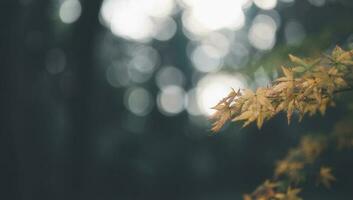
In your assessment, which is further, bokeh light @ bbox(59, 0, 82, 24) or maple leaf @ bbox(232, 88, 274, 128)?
bokeh light @ bbox(59, 0, 82, 24)

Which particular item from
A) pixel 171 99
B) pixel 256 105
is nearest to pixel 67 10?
pixel 256 105

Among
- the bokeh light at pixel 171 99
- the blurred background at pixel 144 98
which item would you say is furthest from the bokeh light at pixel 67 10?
the bokeh light at pixel 171 99

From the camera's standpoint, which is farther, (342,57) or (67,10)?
(67,10)

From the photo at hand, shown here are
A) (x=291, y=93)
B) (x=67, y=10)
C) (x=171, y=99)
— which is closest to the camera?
(x=291, y=93)

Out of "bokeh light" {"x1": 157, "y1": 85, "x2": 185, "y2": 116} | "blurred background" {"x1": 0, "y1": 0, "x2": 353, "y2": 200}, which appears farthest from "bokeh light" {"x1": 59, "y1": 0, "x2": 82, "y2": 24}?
"bokeh light" {"x1": 157, "y1": 85, "x2": 185, "y2": 116}

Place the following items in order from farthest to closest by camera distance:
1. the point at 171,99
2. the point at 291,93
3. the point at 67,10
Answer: the point at 171,99 < the point at 67,10 < the point at 291,93

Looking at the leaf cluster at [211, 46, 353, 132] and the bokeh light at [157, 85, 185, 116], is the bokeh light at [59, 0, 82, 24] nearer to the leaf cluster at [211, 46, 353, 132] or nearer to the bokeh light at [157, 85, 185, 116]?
the leaf cluster at [211, 46, 353, 132]

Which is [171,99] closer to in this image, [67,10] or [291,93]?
[67,10]

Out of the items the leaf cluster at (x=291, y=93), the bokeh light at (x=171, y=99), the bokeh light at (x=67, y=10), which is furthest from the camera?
the bokeh light at (x=171, y=99)

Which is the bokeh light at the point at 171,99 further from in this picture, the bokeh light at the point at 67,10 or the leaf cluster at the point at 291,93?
the leaf cluster at the point at 291,93

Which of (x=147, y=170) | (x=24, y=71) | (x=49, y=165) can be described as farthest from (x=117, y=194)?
(x=24, y=71)
